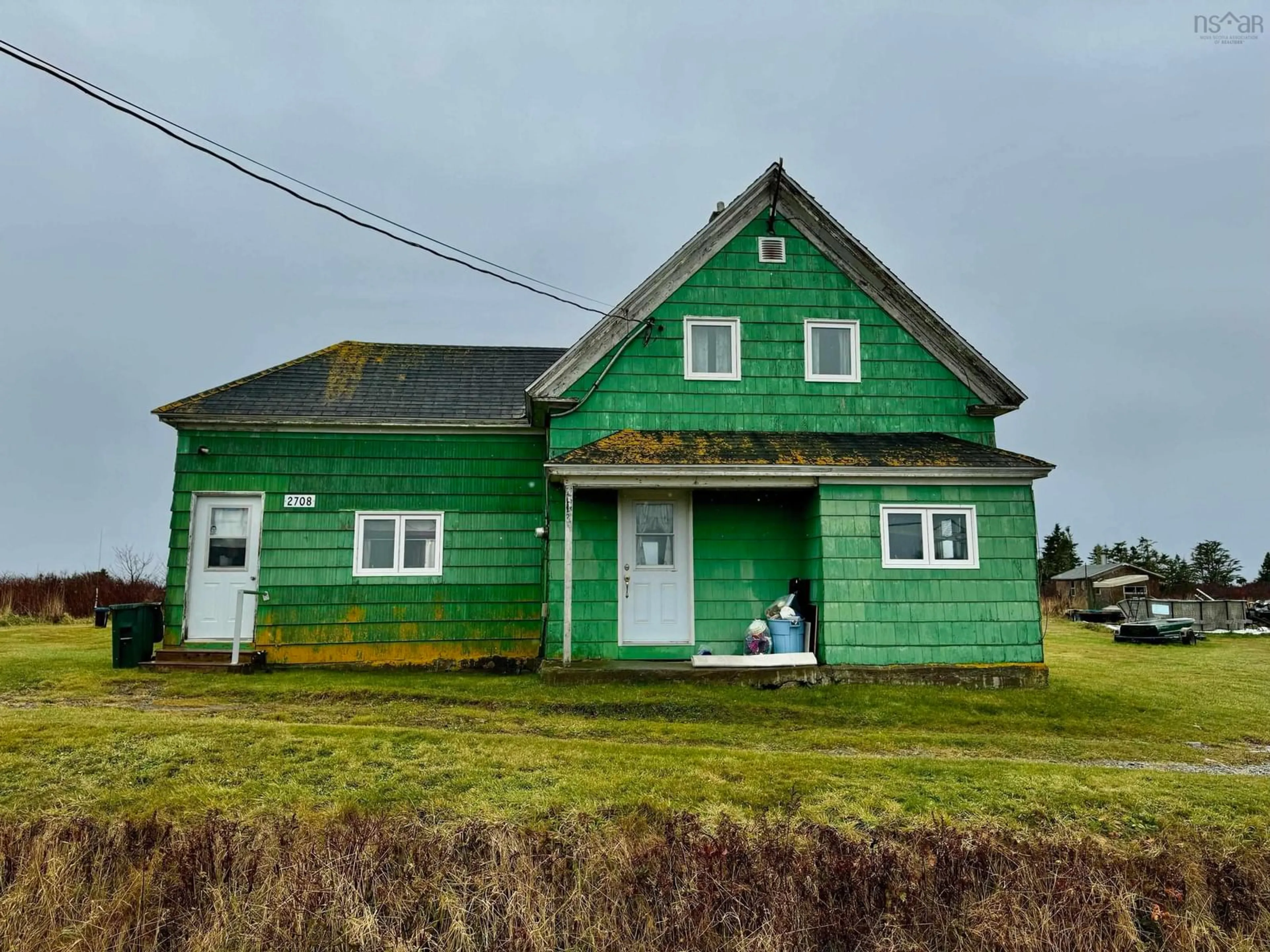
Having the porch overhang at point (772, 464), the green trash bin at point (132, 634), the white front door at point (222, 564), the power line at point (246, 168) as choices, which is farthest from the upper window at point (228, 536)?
the power line at point (246, 168)

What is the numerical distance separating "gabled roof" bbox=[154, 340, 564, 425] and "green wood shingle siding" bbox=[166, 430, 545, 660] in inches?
12.8

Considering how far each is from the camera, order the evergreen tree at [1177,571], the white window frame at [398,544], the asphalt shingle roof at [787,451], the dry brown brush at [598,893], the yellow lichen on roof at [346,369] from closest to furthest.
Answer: the dry brown brush at [598,893] → the asphalt shingle roof at [787,451] → the white window frame at [398,544] → the yellow lichen on roof at [346,369] → the evergreen tree at [1177,571]

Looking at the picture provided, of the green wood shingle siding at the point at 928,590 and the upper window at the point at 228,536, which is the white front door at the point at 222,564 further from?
the green wood shingle siding at the point at 928,590

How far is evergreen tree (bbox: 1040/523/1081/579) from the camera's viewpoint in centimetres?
5453

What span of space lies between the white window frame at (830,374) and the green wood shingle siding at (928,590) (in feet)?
6.76

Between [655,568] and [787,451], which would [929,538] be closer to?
[787,451]

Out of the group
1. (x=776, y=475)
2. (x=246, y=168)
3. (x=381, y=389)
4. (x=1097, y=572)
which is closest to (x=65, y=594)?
(x=381, y=389)

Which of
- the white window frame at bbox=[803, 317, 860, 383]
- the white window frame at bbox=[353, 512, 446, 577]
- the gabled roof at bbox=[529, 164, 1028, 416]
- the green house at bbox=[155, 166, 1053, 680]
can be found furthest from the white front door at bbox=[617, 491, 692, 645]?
the white window frame at bbox=[353, 512, 446, 577]

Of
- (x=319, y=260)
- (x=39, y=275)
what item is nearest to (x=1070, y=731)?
(x=319, y=260)

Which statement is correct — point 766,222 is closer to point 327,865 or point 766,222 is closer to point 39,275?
point 327,865

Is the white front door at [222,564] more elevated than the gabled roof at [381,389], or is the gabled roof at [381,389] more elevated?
the gabled roof at [381,389]

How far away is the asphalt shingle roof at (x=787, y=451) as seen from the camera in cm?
1016

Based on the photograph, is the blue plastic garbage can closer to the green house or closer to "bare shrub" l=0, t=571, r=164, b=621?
the green house

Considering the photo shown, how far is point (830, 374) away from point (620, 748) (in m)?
7.19
